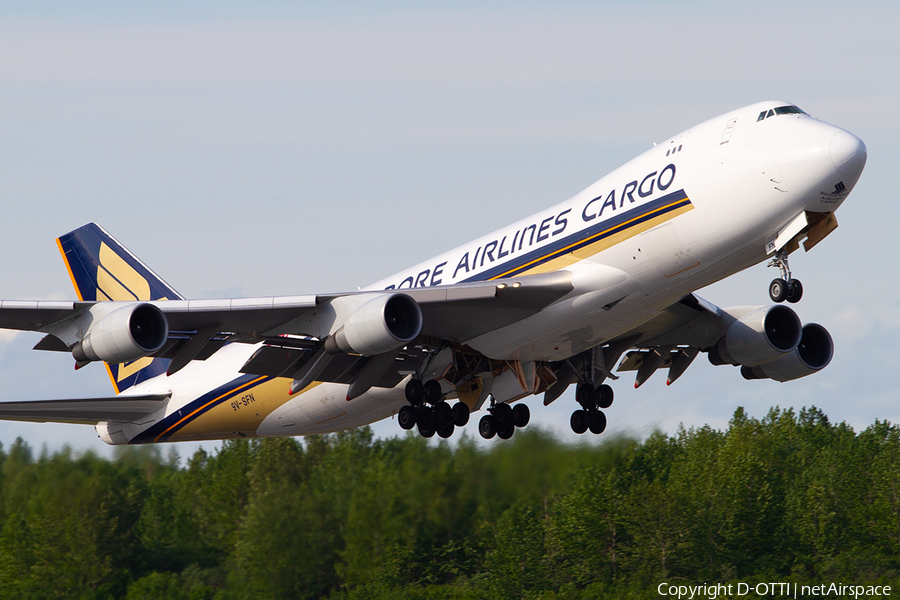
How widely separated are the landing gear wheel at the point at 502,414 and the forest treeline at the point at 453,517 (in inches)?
94.1

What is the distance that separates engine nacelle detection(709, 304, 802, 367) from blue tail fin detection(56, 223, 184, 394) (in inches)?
671

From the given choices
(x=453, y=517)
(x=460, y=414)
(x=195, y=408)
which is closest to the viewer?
(x=460, y=414)

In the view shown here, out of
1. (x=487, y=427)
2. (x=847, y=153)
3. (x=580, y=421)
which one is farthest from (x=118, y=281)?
(x=847, y=153)

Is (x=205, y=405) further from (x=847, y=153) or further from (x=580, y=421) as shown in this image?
(x=847, y=153)

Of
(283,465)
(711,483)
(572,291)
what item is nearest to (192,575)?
(283,465)

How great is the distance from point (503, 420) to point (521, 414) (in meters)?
0.55

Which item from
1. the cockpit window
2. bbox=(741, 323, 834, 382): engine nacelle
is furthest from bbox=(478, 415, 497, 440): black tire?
the cockpit window

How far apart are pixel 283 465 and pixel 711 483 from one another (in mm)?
25917

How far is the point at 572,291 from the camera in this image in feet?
77.8

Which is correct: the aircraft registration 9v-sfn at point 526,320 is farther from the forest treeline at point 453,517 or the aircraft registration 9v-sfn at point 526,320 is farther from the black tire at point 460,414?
the forest treeline at point 453,517

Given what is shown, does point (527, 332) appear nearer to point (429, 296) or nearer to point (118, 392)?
point (429, 296)

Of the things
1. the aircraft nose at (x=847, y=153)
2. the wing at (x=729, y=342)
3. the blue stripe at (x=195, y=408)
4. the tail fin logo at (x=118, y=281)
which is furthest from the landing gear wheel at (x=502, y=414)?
the tail fin logo at (x=118, y=281)

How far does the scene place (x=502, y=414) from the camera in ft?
95.3

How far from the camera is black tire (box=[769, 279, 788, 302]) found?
868 inches
